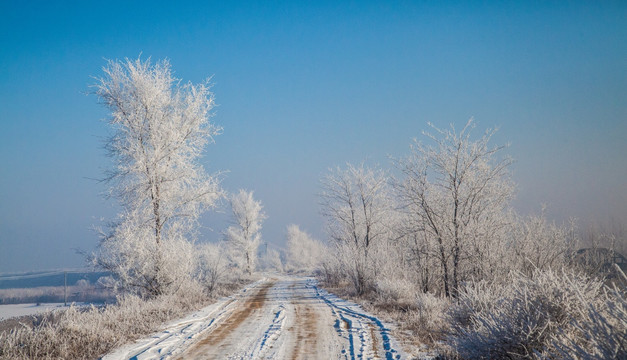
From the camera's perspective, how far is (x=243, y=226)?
44.9 metres

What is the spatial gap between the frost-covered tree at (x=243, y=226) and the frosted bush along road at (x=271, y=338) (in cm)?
3501

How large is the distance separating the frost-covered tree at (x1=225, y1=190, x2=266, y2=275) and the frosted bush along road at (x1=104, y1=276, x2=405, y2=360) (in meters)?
35.0

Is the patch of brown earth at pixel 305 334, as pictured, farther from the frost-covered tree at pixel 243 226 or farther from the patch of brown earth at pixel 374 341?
the frost-covered tree at pixel 243 226

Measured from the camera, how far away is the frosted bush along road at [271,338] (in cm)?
564

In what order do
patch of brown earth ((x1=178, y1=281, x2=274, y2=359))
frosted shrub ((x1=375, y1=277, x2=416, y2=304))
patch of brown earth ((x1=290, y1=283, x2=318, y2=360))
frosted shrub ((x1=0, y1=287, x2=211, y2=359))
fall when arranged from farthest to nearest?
1. frosted shrub ((x1=375, y1=277, x2=416, y2=304))
2. patch of brown earth ((x1=178, y1=281, x2=274, y2=359))
3. patch of brown earth ((x1=290, y1=283, x2=318, y2=360))
4. frosted shrub ((x1=0, y1=287, x2=211, y2=359))

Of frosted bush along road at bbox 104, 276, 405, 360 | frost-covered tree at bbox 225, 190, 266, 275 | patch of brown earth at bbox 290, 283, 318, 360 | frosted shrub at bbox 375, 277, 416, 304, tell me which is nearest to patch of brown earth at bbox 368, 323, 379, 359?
frosted bush along road at bbox 104, 276, 405, 360

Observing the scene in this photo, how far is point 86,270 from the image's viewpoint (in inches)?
461

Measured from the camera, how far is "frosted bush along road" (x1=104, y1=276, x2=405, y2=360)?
5.64 m

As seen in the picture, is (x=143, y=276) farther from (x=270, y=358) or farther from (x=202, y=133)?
(x=270, y=358)

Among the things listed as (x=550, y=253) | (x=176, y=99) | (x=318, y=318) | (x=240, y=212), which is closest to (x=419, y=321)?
(x=318, y=318)

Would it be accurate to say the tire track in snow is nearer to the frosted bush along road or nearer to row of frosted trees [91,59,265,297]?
the frosted bush along road

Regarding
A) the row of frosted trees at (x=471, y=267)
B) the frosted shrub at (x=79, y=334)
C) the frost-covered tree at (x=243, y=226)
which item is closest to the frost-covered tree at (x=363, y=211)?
the row of frosted trees at (x=471, y=267)

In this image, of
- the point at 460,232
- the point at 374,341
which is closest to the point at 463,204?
the point at 460,232

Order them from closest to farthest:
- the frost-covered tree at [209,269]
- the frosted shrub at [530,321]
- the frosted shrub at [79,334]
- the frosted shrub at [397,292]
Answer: the frosted shrub at [530,321] → the frosted shrub at [79,334] → the frosted shrub at [397,292] → the frost-covered tree at [209,269]
